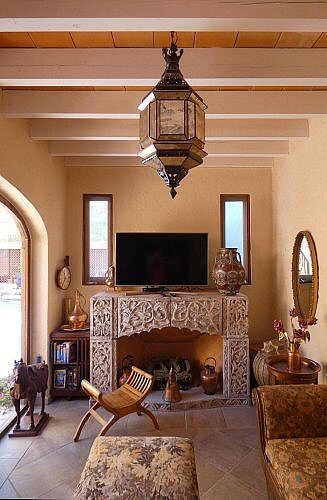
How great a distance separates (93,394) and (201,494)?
1.13 m

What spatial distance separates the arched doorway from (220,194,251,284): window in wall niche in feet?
8.06

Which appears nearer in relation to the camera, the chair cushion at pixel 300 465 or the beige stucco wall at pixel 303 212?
the chair cushion at pixel 300 465

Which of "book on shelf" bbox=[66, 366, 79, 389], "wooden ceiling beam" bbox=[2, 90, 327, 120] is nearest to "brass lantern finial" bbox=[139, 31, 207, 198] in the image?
"wooden ceiling beam" bbox=[2, 90, 327, 120]

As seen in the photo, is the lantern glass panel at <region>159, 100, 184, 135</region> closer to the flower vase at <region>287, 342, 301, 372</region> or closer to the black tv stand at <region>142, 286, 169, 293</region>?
the flower vase at <region>287, 342, 301, 372</region>

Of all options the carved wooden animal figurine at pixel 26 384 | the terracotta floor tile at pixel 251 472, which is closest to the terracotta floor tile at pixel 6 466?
the carved wooden animal figurine at pixel 26 384

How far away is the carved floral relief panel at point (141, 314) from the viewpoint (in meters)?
3.62

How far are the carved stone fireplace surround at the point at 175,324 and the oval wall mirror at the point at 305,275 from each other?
57 centimetres

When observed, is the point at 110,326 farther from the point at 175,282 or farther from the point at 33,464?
the point at 33,464

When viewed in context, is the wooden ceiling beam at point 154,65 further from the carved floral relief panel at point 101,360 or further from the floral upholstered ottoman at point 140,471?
the carved floral relief panel at point 101,360

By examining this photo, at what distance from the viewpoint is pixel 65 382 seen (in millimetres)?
3795

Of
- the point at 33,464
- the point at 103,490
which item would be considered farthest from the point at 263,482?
the point at 33,464

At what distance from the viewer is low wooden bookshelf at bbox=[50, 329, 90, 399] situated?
3.77 metres

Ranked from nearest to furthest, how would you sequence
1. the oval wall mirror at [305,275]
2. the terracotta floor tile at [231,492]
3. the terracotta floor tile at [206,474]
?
the terracotta floor tile at [231,492] < the terracotta floor tile at [206,474] < the oval wall mirror at [305,275]

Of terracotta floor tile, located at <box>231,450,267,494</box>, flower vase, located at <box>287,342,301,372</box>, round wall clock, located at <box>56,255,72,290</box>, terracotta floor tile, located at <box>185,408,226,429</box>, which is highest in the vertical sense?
round wall clock, located at <box>56,255,72,290</box>
